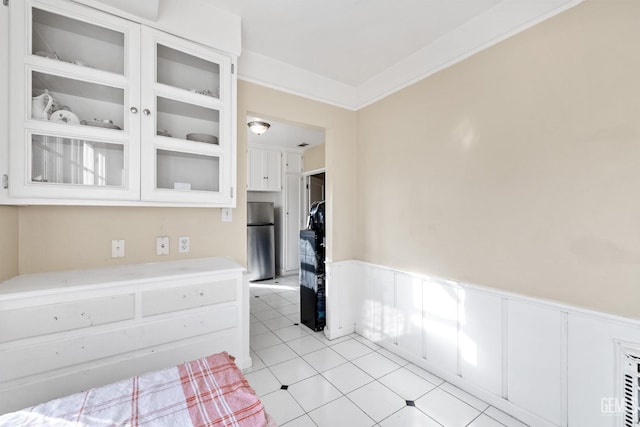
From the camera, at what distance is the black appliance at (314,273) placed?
3088mm

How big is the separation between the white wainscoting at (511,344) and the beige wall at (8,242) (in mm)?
2745

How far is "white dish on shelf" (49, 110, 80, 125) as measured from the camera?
1.55 meters

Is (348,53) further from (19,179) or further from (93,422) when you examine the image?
(93,422)

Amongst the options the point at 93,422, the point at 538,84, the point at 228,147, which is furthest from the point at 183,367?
the point at 538,84

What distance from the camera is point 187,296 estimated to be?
5.80 ft

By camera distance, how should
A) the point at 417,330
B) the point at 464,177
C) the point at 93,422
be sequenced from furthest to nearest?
the point at 417,330 → the point at 464,177 → the point at 93,422

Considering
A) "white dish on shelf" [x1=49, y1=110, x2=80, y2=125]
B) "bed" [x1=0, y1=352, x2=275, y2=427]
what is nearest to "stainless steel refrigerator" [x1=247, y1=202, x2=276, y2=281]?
"white dish on shelf" [x1=49, y1=110, x2=80, y2=125]

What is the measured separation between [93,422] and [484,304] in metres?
2.21

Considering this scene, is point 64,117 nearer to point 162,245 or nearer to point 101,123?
point 101,123

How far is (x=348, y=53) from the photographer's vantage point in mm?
2432

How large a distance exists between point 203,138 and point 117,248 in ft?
Answer: 3.34

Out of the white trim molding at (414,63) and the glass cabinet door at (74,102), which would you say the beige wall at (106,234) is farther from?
the white trim molding at (414,63)

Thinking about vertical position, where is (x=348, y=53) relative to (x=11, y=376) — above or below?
above

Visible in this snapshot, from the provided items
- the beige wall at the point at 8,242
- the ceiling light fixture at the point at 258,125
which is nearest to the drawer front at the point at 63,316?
the beige wall at the point at 8,242
